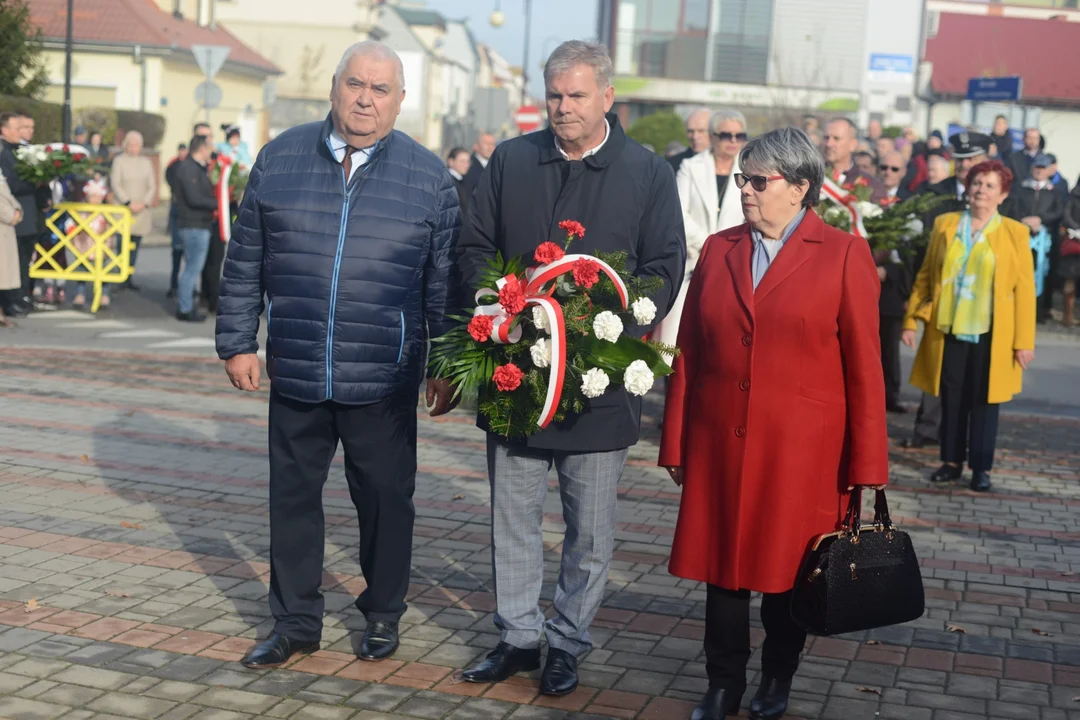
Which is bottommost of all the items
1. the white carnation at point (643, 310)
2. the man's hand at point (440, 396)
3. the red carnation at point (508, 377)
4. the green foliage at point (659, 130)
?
the man's hand at point (440, 396)

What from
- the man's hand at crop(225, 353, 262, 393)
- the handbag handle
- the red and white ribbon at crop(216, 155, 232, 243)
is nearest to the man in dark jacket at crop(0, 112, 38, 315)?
the red and white ribbon at crop(216, 155, 232, 243)

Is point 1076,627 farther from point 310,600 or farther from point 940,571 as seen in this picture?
point 310,600

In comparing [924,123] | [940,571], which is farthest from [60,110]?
[924,123]

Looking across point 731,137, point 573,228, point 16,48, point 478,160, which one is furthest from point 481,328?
point 16,48

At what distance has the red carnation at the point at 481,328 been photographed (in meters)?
4.80

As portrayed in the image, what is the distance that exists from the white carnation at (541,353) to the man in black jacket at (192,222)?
11922 millimetres

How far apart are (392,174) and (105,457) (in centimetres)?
435

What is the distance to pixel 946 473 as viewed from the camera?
9258 millimetres

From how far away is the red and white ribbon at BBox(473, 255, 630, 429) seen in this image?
15.5ft

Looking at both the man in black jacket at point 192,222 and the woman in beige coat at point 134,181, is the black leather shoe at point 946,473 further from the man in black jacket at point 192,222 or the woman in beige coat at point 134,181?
the woman in beige coat at point 134,181

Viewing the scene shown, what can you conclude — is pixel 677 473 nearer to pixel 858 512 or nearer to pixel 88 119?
pixel 858 512

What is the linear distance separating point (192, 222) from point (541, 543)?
1178 cm

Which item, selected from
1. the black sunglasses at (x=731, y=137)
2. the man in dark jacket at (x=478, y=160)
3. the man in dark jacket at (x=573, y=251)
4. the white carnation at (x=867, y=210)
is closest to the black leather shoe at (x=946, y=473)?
the white carnation at (x=867, y=210)

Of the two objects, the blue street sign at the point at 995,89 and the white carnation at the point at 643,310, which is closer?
the white carnation at the point at 643,310
